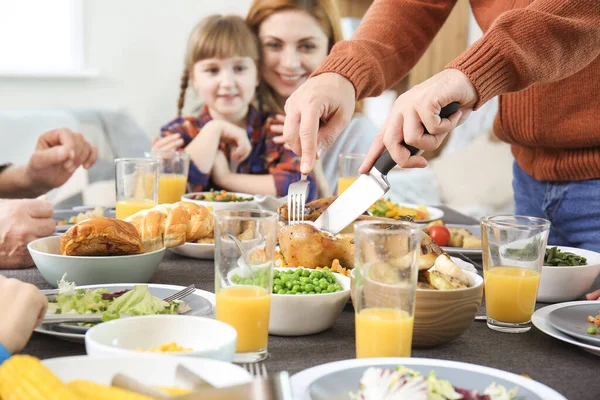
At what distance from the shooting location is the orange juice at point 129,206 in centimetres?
185

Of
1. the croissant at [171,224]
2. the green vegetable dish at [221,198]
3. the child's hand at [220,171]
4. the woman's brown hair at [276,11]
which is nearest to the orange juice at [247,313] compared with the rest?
the croissant at [171,224]

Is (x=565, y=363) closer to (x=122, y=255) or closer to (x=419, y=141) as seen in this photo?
(x=419, y=141)

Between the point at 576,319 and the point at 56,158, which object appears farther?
the point at 56,158

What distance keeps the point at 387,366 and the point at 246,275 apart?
231mm

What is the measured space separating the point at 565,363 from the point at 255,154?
98.6 inches

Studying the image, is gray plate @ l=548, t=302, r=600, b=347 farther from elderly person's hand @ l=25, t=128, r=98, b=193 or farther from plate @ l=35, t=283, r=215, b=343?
elderly person's hand @ l=25, t=128, r=98, b=193

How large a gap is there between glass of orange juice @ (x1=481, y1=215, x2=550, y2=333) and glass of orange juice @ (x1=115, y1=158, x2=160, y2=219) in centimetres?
99

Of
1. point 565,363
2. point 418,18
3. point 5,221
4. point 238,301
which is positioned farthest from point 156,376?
point 418,18

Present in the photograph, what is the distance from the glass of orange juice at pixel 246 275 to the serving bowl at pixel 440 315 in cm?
22

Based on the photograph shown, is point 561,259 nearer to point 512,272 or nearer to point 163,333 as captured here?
point 512,272

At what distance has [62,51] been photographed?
15.0 ft

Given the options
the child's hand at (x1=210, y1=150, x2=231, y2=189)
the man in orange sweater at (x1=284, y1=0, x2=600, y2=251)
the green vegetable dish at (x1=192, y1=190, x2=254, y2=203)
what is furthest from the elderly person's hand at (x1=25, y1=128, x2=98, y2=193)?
the man in orange sweater at (x1=284, y1=0, x2=600, y2=251)

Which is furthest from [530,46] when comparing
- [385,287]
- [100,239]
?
[100,239]

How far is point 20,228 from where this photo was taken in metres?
1.50
